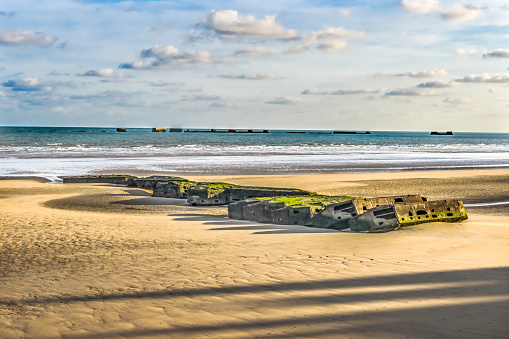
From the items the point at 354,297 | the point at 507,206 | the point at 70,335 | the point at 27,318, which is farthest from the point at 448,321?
the point at 507,206

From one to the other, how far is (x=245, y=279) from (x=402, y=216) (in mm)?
4937

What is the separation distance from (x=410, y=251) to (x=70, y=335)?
560 cm

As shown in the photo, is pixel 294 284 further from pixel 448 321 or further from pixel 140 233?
pixel 140 233

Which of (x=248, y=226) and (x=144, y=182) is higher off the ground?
(x=144, y=182)

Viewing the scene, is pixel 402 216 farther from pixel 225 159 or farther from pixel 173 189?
pixel 225 159

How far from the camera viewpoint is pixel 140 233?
10.6 meters

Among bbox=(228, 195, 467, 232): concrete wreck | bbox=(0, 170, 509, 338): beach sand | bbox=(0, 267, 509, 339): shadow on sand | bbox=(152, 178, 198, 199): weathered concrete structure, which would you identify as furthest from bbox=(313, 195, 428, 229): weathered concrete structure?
bbox=(152, 178, 198, 199): weathered concrete structure

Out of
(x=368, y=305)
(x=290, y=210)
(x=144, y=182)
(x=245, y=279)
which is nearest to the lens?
(x=368, y=305)

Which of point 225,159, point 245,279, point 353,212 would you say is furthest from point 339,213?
point 225,159

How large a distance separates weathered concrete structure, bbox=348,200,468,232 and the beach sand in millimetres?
277

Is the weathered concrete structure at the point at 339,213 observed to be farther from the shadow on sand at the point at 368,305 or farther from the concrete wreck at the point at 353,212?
the shadow on sand at the point at 368,305

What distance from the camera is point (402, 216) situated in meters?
10.5

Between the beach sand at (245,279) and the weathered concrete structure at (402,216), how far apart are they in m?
0.28

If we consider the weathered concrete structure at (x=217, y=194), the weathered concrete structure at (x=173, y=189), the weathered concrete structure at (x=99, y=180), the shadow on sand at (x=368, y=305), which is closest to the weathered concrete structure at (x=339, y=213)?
the shadow on sand at (x=368, y=305)
